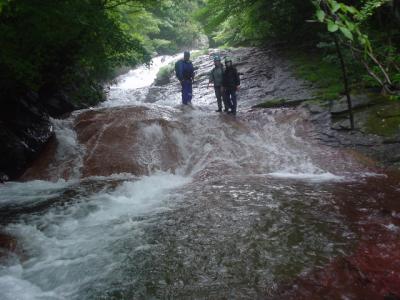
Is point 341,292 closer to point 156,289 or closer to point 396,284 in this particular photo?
point 396,284

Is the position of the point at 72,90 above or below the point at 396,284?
above

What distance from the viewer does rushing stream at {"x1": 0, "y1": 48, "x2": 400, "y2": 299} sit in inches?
153

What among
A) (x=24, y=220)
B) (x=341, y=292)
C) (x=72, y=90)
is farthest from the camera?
(x=72, y=90)

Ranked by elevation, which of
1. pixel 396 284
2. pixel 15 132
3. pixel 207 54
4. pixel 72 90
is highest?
pixel 207 54

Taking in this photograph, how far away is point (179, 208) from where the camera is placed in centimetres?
584

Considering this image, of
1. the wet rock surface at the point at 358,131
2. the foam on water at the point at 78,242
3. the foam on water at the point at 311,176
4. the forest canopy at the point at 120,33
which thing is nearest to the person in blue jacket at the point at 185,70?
the forest canopy at the point at 120,33

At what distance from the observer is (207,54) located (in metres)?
21.6

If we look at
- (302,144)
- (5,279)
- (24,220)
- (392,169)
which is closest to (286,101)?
(302,144)

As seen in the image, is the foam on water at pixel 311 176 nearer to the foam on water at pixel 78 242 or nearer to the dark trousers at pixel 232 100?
the foam on water at pixel 78 242

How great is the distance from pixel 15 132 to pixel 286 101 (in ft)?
26.4

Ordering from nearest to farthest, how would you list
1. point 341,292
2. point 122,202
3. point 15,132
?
1. point 341,292
2. point 122,202
3. point 15,132

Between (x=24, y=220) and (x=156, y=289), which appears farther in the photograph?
(x=24, y=220)

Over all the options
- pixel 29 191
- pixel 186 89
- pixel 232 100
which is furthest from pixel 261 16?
pixel 29 191

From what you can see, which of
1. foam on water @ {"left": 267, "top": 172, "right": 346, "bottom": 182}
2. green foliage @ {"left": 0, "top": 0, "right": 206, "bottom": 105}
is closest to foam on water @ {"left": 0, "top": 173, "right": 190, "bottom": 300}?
foam on water @ {"left": 267, "top": 172, "right": 346, "bottom": 182}
